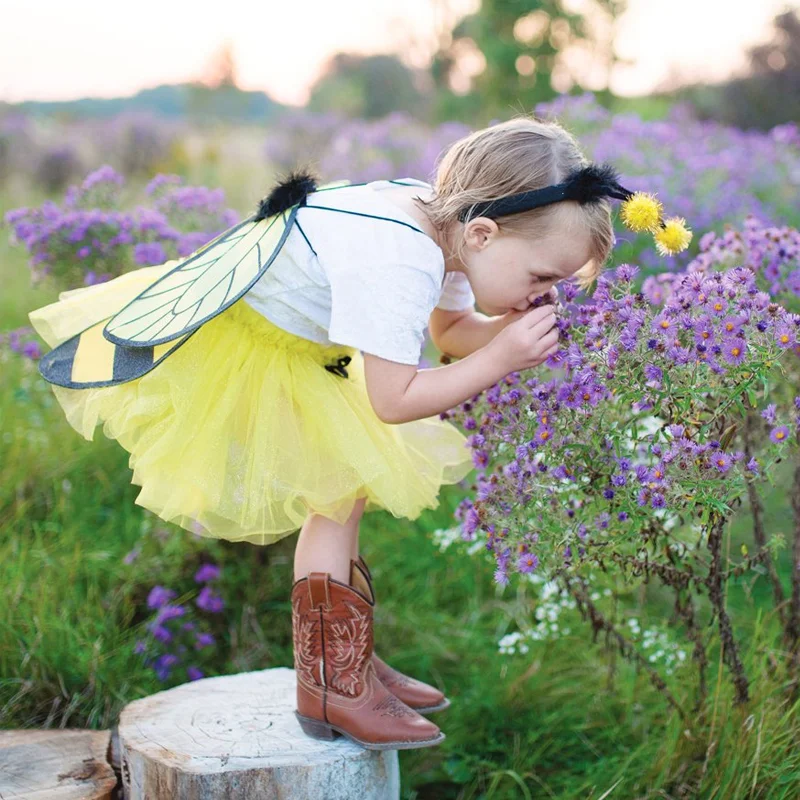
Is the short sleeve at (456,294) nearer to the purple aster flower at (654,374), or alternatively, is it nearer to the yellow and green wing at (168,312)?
the yellow and green wing at (168,312)

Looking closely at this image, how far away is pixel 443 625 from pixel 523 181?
154cm

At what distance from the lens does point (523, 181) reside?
182 cm

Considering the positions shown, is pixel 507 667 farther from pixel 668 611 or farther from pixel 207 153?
pixel 207 153

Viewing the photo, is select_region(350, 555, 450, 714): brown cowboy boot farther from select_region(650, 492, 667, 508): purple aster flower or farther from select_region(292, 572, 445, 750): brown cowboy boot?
select_region(650, 492, 667, 508): purple aster flower

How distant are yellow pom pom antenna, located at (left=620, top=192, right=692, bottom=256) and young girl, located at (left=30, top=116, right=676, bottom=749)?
7 centimetres

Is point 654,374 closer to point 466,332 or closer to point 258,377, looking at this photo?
point 466,332

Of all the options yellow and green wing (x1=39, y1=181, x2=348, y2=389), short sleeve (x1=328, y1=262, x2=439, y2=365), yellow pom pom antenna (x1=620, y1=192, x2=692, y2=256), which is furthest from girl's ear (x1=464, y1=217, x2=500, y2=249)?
yellow and green wing (x1=39, y1=181, x2=348, y2=389)

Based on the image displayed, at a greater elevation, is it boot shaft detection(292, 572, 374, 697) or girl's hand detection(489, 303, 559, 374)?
girl's hand detection(489, 303, 559, 374)

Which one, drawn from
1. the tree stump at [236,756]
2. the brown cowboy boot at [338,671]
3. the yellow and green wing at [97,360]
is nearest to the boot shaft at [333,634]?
the brown cowboy boot at [338,671]

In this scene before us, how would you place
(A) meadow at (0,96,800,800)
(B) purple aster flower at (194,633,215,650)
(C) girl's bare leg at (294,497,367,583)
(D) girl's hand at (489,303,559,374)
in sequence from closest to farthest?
1. (D) girl's hand at (489,303,559,374)
2. (C) girl's bare leg at (294,497,367,583)
3. (A) meadow at (0,96,800,800)
4. (B) purple aster flower at (194,633,215,650)

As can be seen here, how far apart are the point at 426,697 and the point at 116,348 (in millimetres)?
1023

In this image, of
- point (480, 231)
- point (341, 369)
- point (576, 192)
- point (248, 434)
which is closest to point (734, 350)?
point (576, 192)

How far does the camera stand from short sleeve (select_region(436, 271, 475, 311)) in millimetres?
2160

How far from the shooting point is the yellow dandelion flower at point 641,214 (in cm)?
173
